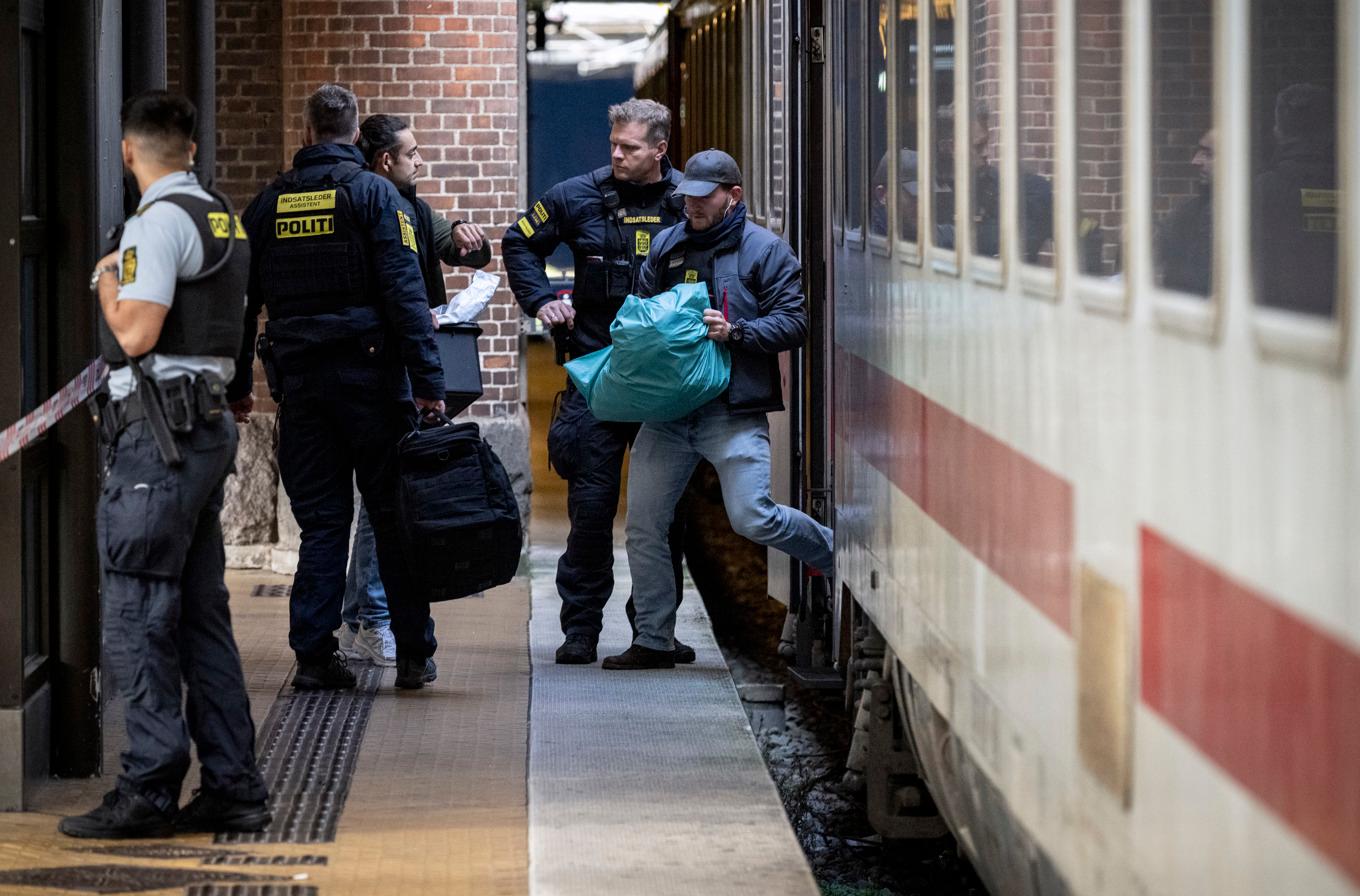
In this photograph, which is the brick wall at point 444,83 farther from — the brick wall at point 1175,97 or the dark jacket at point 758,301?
the brick wall at point 1175,97

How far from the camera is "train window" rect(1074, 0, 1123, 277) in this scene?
3.26 metres

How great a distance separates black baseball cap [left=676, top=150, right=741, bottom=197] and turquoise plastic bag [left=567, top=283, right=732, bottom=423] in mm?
317

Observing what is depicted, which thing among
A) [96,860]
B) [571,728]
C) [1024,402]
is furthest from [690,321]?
[1024,402]

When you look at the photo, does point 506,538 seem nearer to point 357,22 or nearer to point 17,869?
point 17,869

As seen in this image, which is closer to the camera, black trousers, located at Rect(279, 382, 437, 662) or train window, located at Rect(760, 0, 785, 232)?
black trousers, located at Rect(279, 382, 437, 662)

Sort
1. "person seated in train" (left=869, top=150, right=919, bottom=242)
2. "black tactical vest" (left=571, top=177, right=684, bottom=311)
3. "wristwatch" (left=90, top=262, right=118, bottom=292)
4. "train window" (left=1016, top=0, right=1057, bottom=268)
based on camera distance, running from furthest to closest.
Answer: "black tactical vest" (left=571, top=177, right=684, bottom=311), "person seated in train" (left=869, top=150, right=919, bottom=242), "wristwatch" (left=90, top=262, right=118, bottom=292), "train window" (left=1016, top=0, right=1057, bottom=268)

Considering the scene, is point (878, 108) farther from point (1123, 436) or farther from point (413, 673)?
point (1123, 436)

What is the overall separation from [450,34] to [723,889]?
20.4ft

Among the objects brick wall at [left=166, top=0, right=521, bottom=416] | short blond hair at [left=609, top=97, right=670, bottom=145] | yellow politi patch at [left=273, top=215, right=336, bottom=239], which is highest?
brick wall at [left=166, top=0, right=521, bottom=416]

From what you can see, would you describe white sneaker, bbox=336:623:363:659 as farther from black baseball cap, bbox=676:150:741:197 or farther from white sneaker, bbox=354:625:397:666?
black baseball cap, bbox=676:150:741:197

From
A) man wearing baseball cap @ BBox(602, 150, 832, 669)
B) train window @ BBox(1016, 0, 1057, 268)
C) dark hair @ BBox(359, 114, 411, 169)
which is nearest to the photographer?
train window @ BBox(1016, 0, 1057, 268)

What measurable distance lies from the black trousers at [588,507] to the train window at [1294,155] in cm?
426

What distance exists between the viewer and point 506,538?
7223 millimetres

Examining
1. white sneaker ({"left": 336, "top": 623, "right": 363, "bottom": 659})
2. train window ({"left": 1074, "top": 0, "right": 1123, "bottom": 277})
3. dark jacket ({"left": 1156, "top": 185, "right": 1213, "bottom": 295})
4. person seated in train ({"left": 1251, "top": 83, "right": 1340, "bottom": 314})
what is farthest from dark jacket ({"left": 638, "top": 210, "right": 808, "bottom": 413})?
dark jacket ({"left": 1156, "top": 185, "right": 1213, "bottom": 295})
